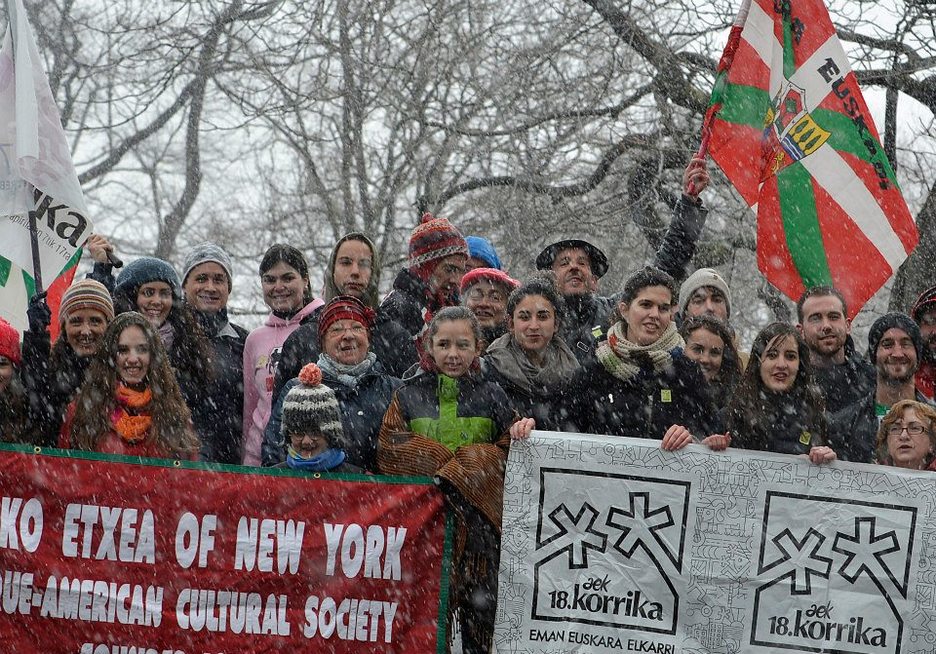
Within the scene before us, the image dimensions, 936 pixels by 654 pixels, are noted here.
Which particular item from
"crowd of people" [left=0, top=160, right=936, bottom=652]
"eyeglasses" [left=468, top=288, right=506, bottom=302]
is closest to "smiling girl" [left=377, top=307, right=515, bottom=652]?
"crowd of people" [left=0, top=160, right=936, bottom=652]

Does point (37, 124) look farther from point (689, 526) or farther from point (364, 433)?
point (689, 526)

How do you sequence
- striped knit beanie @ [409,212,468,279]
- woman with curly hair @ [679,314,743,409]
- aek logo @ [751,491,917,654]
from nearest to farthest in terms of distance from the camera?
aek logo @ [751,491,917,654]
woman with curly hair @ [679,314,743,409]
striped knit beanie @ [409,212,468,279]

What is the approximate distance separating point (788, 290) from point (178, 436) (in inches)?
126

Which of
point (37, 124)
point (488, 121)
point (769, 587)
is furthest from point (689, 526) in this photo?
point (488, 121)

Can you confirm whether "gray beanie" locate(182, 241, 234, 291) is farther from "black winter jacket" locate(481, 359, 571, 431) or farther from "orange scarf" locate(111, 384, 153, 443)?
"black winter jacket" locate(481, 359, 571, 431)

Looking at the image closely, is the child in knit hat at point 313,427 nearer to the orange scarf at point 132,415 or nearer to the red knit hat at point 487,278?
the orange scarf at point 132,415

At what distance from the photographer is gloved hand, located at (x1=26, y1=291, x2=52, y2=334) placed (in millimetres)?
6430

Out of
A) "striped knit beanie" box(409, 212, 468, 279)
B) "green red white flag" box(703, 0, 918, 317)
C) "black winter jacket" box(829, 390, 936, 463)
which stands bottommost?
"black winter jacket" box(829, 390, 936, 463)

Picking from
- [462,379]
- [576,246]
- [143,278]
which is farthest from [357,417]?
[576,246]

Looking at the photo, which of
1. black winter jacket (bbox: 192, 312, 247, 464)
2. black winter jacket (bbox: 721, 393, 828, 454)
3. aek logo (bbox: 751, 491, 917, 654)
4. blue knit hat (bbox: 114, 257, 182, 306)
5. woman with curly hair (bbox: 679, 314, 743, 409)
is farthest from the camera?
blue knit hat (bbox: 114, 257, 182, 306)

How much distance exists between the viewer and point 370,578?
5.46 m

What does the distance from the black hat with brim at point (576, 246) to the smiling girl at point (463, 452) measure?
143cm

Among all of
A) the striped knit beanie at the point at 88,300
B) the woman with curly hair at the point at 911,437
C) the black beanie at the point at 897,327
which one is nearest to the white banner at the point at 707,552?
the woman with curly hair at the point at 911,437

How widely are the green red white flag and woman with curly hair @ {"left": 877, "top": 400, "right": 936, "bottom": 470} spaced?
1320 mm
